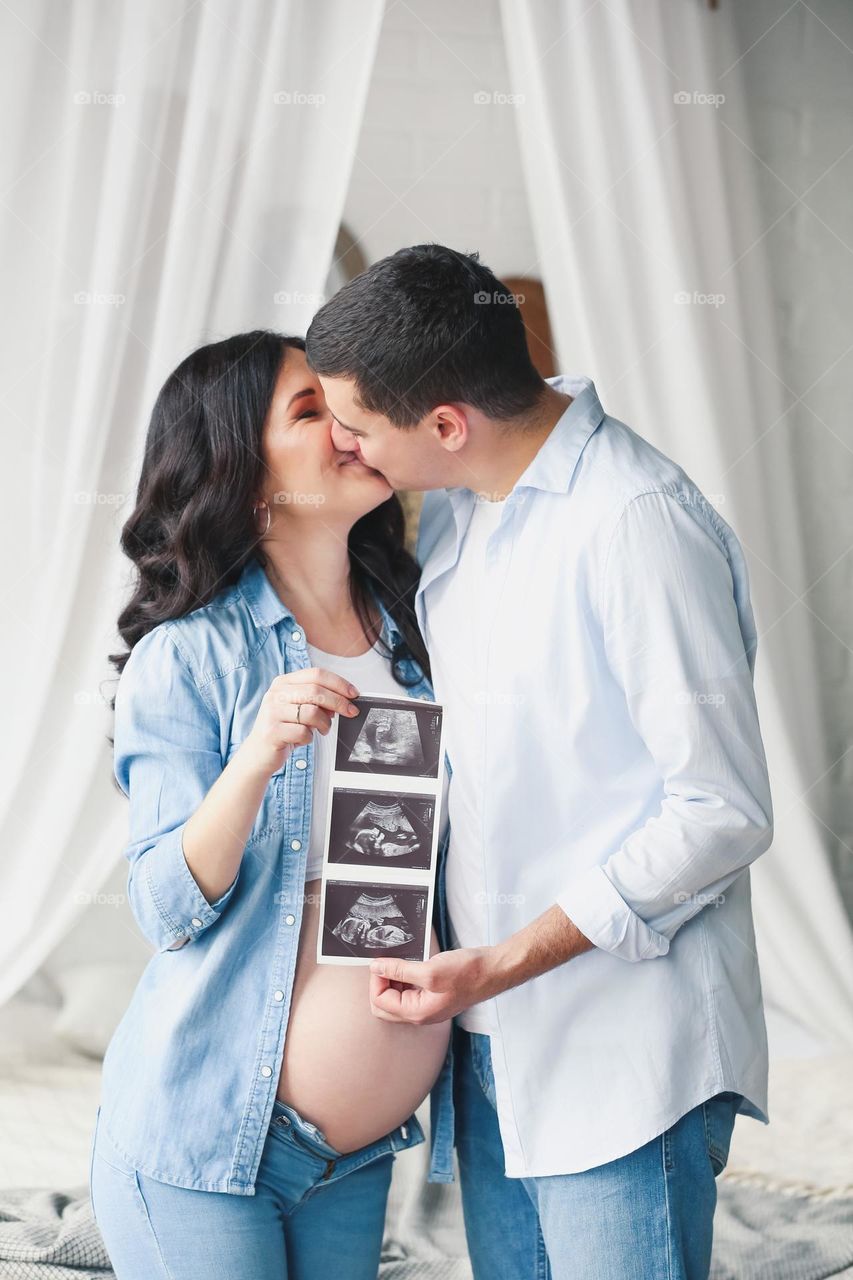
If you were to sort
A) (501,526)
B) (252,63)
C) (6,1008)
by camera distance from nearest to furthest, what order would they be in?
1. (501,526)
2. (252,63)
3. (6,1008)

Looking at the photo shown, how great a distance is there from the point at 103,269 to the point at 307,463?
3.11 ft

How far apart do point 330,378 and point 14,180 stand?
4.01 feet

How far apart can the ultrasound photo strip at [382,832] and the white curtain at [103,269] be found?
988 mm

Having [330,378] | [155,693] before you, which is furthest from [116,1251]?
[330,378]

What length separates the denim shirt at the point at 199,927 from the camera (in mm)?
1162

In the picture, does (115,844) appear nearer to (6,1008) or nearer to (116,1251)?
(6,1008)

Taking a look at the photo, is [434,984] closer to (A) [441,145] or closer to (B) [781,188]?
(A) [441,145]

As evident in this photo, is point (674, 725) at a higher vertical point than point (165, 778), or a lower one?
higher

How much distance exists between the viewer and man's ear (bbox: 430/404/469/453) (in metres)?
1.25

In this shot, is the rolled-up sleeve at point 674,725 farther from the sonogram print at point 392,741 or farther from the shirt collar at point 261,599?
the shirt collar at point 261,599

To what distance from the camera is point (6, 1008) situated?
252cm

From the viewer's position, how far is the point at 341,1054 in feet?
3.95
